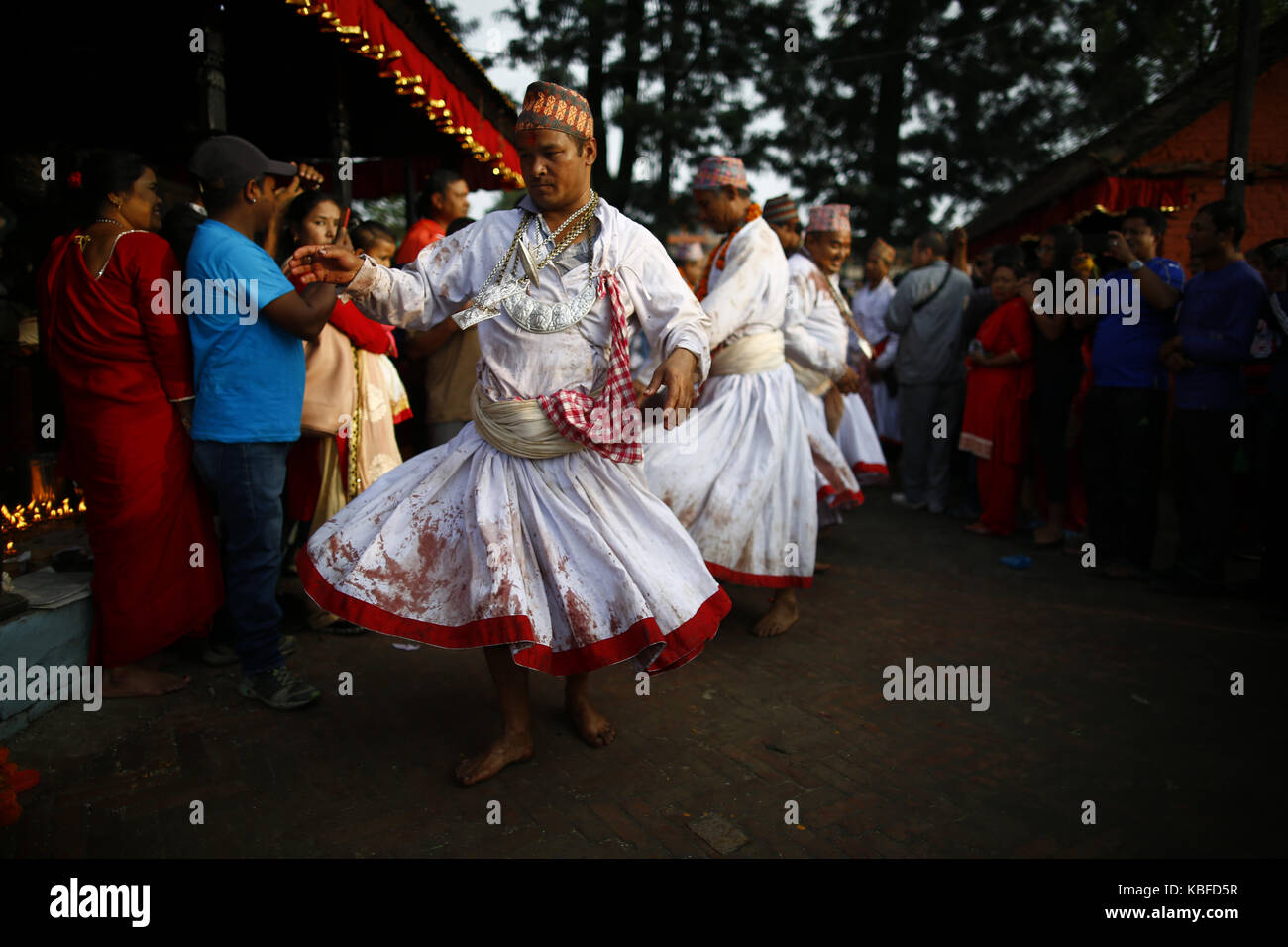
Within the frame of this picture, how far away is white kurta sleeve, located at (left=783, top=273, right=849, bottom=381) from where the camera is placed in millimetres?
4859

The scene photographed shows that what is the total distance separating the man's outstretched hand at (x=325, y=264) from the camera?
2617 mm

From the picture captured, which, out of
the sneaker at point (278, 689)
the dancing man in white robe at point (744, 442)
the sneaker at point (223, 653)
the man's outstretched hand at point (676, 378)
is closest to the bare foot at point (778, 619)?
the dancing man in white robe at point (744, 442)

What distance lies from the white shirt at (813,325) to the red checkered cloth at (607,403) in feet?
7.34

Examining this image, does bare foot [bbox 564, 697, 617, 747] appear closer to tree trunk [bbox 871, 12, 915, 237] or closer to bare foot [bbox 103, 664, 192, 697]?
bare foot [bbox 103, 664, 192, 697]

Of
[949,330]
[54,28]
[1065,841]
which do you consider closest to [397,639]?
[1065,841]

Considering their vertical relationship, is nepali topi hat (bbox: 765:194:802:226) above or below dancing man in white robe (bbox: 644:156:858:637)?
above

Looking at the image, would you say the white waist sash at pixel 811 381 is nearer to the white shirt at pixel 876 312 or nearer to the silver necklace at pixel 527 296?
the silver necklace at pixel 527 296

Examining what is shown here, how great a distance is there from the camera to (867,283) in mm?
9750

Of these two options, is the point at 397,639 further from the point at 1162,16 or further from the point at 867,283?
the point at 1162,16

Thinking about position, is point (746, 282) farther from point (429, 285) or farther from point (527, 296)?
point (429, 285)

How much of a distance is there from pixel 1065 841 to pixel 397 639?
3.06m

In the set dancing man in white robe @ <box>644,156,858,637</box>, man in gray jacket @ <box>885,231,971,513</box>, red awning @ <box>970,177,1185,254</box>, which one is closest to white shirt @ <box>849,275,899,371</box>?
man in gray jacket @ <box>885,231,971,513</box>

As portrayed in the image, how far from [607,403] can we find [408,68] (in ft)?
14.1

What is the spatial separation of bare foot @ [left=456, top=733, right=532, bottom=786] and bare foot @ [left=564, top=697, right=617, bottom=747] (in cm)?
25
